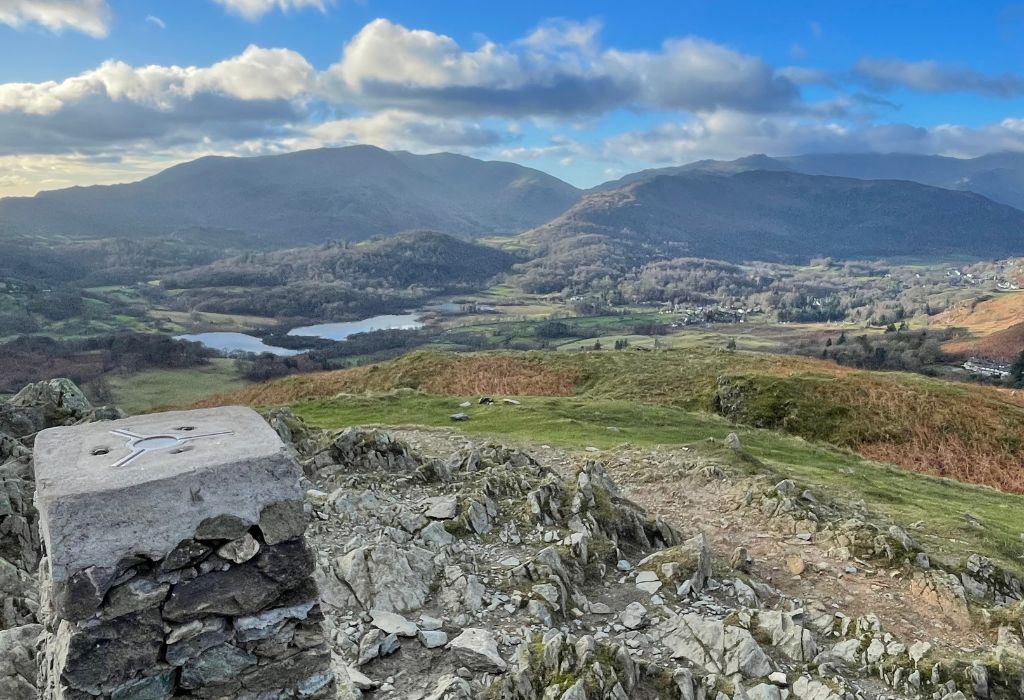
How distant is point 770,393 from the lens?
39500 millimetres

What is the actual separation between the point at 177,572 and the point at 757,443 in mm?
27907

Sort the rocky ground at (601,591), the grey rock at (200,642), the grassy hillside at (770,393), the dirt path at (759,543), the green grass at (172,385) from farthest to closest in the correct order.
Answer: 1. the green grass at (172,385)
2. the grassy hillside at (770,393)
3. the dirt path at (759,543)
4. the rocky ground at (601,591)
5. the grey rock at (200,642)

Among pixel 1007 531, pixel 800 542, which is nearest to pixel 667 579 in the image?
pixel 800 542

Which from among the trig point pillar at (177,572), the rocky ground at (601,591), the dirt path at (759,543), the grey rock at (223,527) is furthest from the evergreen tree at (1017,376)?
the grey rock at (223,527)

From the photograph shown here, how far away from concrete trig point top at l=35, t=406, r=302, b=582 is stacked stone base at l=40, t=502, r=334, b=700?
205 millimetres

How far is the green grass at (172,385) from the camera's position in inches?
3674

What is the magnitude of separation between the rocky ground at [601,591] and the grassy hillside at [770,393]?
1850 cm

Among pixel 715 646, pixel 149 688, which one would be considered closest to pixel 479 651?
pixel 715 646

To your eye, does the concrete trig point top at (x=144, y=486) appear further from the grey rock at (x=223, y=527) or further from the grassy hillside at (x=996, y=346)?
the grassy hillside at (x=996, y=346)

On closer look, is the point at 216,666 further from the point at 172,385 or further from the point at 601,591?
the point at 172,385

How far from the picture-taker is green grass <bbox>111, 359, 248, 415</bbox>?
93325mm

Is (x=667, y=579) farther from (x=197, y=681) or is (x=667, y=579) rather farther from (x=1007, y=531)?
(x=1007, y=531)

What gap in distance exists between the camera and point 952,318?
199000 mm

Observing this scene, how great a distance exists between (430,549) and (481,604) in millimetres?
2080
